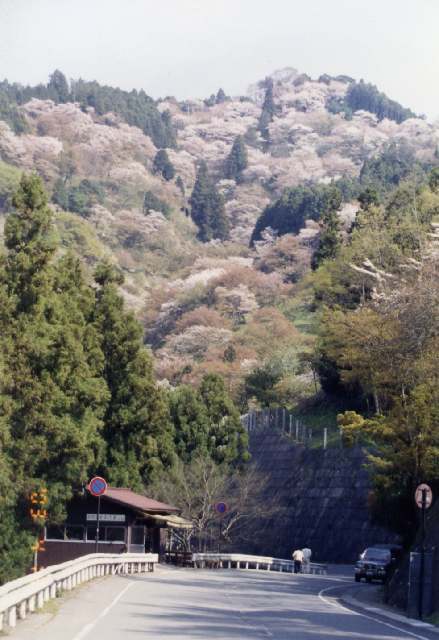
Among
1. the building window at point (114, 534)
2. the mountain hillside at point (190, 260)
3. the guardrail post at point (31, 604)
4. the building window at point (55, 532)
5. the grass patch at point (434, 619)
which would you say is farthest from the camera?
the mountain hillside at point (190, 260)

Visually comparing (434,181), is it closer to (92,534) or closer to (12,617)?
(92,534)

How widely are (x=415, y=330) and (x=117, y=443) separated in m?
20.6

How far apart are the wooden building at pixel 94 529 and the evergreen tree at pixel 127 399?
16.7ft

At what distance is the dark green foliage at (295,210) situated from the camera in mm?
143325

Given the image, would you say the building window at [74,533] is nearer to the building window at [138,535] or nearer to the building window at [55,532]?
the building window at [55,532]

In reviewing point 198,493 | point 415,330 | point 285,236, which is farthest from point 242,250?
point 415,330

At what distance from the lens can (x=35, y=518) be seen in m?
40.2

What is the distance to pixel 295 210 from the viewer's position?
147375mm

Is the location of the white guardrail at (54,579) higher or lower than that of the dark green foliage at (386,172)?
lower

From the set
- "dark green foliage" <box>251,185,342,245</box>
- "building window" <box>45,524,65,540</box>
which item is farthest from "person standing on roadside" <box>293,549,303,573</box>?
"dark green foliage" <box>251,185,342,245</box>

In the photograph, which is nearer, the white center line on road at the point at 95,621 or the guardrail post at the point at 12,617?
the white center line on road at the point at 95,621

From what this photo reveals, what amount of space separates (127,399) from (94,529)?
791 centimetres

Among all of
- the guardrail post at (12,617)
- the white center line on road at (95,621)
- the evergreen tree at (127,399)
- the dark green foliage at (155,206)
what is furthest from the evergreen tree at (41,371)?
the dark green foliage at (155,206)

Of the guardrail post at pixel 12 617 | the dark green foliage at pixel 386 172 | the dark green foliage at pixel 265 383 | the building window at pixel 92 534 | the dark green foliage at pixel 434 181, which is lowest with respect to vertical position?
the guardrail post at pixel 12 617
